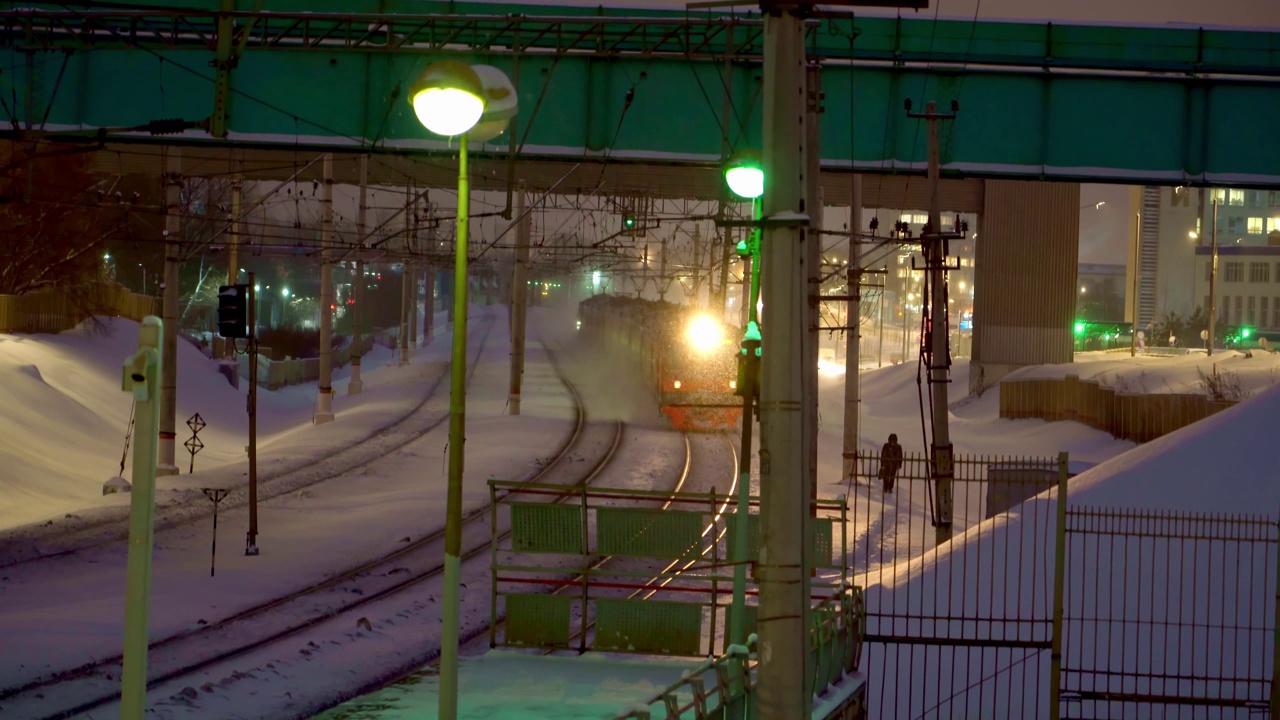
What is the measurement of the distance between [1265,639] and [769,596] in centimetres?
947

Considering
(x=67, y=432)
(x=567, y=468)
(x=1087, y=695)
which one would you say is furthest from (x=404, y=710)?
(x=67, y=432)

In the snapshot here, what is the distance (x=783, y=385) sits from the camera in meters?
7.24

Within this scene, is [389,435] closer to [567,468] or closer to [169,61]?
[567,468]

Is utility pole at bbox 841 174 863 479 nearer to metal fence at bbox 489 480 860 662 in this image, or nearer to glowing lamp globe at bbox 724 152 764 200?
metal fence at bbox 489 480 860 662

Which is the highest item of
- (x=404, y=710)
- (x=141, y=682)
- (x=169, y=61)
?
(x=169, y=61)

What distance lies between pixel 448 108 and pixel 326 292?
3135cm

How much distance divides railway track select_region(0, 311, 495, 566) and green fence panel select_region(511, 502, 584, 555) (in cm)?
550

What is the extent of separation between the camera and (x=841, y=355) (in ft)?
313

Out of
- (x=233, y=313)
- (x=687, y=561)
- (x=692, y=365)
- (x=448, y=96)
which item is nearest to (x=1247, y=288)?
(x=692, y=365)

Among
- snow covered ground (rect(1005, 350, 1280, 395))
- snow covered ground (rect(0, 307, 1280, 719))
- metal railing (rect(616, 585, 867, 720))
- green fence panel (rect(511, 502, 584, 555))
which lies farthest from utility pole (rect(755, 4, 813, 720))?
snow covered ground (rect(1005, 350, 1280, 395))

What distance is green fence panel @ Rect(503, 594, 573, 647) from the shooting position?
14148 millimetres

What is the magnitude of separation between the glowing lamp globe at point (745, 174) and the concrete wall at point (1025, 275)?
154 feet

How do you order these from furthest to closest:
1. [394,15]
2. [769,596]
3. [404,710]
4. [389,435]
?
1. [389,435]
2. [394,15]
3. [404,710]
4. [769,596]

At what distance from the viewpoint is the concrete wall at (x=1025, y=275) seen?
182 ft
